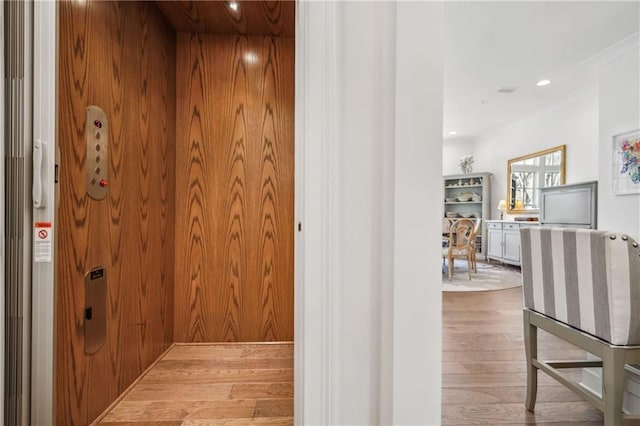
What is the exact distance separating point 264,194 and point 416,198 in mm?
1622

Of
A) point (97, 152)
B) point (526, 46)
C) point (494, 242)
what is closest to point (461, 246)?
point (494, 242)

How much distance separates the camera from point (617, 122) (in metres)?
3.31

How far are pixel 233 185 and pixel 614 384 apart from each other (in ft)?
7.28

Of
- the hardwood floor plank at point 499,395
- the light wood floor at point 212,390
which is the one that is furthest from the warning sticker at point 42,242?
the hardwood floor plank at point 499,395

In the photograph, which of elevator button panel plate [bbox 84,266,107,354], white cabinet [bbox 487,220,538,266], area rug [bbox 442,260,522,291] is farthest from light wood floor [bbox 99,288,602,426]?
white cabinet [bbox 487,220,538,266]

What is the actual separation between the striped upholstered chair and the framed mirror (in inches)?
176

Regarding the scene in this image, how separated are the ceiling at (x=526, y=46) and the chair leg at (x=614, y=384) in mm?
2763

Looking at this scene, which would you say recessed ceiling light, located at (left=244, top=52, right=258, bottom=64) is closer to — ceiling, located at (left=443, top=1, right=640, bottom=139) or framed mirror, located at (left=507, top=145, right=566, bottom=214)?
ceiling, located at (left=443, top=1, right=640, bottom=139)

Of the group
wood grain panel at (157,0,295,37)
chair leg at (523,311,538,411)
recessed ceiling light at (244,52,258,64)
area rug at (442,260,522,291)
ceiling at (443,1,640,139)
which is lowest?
area rug at (442,260,522,291)

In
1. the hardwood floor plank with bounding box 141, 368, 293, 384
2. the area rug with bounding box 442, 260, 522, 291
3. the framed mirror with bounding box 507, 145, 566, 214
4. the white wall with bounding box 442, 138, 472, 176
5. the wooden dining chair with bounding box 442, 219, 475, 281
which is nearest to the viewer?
the hardwood floor plank with bounding box 141, 368, 293, 384

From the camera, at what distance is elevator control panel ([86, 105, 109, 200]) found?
135 cm

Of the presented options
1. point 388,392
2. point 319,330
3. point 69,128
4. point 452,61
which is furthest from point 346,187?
point 452,61

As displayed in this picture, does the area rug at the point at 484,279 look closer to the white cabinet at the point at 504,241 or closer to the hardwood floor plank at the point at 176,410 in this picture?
the white cabinet at the point at 504,241

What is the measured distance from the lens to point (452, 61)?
12.0ft
